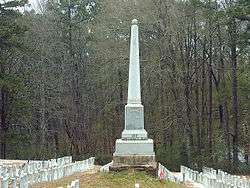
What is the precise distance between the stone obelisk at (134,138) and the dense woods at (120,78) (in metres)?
12.7

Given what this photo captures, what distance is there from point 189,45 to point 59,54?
1078 cm

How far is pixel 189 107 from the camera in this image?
34062mm

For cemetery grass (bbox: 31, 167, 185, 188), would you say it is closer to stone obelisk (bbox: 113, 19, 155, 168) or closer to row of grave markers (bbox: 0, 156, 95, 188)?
row of grave markers (bbox: 0, 156, 95, 188)

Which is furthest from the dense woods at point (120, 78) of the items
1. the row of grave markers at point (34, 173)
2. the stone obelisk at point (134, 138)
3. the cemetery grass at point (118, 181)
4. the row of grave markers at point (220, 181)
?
the cemetery grass at point (118, 181)

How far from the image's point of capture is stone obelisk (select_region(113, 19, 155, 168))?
18266mm

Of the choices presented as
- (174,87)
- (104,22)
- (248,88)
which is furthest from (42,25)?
(248,88)

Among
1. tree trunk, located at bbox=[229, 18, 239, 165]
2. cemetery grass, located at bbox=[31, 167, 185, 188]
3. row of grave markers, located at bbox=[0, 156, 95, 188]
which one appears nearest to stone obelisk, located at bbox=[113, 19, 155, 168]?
cemetery grass, located at bbox=[31, 167, 185, 188]

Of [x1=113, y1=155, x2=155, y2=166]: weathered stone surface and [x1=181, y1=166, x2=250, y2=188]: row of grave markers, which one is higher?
[x1=113, y1=155, x2=155, y2=166]: weathered stone surface

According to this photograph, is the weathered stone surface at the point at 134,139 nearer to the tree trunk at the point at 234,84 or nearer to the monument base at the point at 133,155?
the monument base at the point at 133,155

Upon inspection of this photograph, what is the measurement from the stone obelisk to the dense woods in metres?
12.7

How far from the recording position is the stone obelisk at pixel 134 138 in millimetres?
18266

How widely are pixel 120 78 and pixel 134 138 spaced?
67.1 ft

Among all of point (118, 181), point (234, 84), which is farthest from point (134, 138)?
point (234, 84)

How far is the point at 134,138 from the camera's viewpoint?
18.7 m
